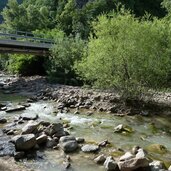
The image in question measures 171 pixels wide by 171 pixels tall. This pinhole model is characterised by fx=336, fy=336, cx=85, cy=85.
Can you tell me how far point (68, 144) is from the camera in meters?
14.9

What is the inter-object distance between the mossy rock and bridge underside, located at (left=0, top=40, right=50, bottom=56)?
27870 mm

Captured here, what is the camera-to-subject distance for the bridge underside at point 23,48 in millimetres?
40056

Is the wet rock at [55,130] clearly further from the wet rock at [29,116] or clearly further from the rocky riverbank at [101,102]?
the rocky riverbank at [101,102]

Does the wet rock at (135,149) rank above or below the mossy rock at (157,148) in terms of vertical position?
above

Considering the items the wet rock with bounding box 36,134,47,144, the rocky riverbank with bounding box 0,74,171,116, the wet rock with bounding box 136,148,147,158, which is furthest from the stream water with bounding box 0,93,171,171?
the rocky riverbank with bounding box 0,74,171,116

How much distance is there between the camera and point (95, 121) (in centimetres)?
2033

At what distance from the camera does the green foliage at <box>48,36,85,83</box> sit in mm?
35647

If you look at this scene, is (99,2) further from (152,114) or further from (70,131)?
(70,131)

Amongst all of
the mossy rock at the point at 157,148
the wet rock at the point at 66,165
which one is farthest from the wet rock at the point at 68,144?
the mossy rock at the point at 157,148

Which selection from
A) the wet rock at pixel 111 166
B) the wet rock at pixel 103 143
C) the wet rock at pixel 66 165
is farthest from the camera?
the wet rock at pixel 103 143

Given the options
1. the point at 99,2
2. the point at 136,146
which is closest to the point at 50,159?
the point at 136,146

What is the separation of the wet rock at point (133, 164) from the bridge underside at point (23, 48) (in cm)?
2983

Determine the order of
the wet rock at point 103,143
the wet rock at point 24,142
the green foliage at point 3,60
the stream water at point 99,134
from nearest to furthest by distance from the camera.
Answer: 1. the stream water at point 99,134
2. the wet rock at point 24,142
3. the wet rock at point 103,143
4. the green foliage at point 3,60

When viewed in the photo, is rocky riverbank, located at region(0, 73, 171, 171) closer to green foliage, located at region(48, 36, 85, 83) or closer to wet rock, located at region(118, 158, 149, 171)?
wet rock, located at region(118, 158, 149, 171)
